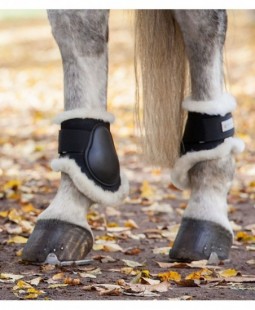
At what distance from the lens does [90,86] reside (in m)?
3.59

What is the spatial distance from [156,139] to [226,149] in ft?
1.10

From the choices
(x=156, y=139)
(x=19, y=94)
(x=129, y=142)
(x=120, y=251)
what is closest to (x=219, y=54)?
(x=156, y=139)

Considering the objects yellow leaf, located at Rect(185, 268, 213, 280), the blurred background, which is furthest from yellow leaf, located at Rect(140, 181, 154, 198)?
yellow leaf, located at Rect(185, 268, 213, 280)

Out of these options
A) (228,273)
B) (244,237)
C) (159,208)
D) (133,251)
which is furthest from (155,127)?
(159,208)

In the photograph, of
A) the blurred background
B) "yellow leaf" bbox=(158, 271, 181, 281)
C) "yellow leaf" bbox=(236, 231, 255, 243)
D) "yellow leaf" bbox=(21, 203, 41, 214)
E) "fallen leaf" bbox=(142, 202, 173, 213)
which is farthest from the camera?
the blurred background

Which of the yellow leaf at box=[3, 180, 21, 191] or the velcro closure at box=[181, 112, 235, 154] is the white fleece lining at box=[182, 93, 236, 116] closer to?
the velcro closure at box=[181, 112, 235, 154]

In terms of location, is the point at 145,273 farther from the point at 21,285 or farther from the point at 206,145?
the point at 206,145

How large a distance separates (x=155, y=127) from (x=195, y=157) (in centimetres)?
29

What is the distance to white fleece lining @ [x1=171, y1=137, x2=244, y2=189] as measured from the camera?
12.5 ft

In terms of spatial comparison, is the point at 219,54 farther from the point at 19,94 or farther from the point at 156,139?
the point at 19,94

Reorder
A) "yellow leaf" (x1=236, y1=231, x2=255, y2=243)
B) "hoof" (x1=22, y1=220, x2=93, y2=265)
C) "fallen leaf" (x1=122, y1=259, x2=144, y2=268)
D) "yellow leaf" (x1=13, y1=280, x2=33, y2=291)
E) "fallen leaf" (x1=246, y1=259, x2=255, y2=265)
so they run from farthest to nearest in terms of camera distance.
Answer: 1. "yellow leaf" (x1=236, y1=231, x2=255, y2=243)
2. "fallen leaf" (x1=246, y1=259, x2=255, y2=265)
3. "fallen leaf" (x1=122, y1=259, x2=144, y2=268)
4. "hoof" (x1=22, y1=220, x2=93, y2=265)
5. "yellow leaf" (x1=13, y1=280, x2=33, y2=291)

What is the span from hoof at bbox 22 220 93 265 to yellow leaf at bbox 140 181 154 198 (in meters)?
2.23

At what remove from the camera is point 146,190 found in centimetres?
596

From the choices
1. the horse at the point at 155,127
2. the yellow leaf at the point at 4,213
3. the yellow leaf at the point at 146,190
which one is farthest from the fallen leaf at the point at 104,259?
the yellow leaf at the point at 146,190
